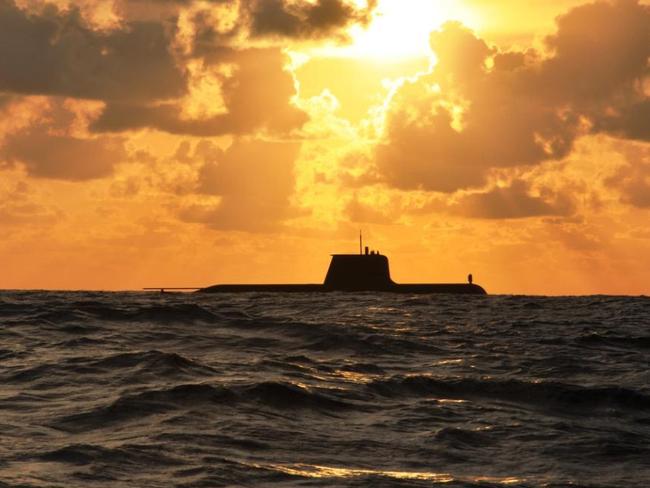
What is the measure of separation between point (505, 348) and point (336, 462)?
1954cm

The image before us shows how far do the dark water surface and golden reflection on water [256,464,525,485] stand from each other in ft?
0.12

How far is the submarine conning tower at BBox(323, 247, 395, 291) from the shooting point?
96.1 metres

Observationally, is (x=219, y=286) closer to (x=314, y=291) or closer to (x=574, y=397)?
(x=314, y=291)

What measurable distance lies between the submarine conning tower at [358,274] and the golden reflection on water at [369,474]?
8072cm

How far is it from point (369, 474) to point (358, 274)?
81.4 meters


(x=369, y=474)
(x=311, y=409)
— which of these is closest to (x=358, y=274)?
(x=311, y=409)

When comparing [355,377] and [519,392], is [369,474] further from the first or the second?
Answer: [355,377]

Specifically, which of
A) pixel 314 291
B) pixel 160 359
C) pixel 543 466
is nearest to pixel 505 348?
pixel 160 359

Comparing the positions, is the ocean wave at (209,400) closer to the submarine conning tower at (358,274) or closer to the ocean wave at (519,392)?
the ocean wave at (519,392)

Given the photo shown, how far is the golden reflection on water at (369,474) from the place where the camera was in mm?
14797

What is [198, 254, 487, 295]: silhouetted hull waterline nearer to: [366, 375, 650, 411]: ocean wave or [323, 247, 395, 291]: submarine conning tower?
[323, 247, 395, 291]: submarine conning tower

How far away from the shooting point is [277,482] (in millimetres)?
14203

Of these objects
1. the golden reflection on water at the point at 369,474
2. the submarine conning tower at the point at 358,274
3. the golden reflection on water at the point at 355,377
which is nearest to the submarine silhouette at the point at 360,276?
the submarine conning tower at the point at 358,274

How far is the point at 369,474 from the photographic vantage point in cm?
1495
